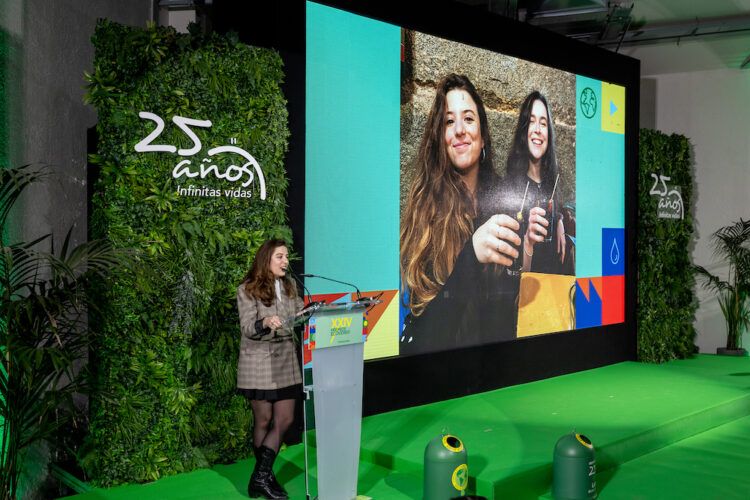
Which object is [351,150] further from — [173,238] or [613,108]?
[613,108]

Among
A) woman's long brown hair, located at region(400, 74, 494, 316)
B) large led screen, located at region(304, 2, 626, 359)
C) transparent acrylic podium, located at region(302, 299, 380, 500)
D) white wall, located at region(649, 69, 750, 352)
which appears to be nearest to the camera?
transparent acrylic podium, located at region(302, 299, 380, 500)

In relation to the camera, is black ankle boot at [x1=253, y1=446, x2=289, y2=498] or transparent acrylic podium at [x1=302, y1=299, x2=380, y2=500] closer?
transparent acrylic podium at [x1=302, y1=299, x2=380, y2=500]

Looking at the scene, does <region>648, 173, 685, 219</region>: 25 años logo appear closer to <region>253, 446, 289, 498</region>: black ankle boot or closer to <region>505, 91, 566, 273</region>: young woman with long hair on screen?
<region>505, 91, 566, 273</region>: young woman with long hair on screen

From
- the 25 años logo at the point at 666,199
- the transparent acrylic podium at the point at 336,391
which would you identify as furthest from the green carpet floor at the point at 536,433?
the 25 años logo at the point at 666,199

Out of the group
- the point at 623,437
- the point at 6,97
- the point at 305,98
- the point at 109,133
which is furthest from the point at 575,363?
the point at 6,97

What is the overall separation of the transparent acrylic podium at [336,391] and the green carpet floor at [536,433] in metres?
0.53

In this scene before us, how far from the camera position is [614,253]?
8.94 metres

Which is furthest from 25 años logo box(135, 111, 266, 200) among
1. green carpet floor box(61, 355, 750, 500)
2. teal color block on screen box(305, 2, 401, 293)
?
green carpet floor box(61, 355, 750, 500)

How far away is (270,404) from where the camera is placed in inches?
163

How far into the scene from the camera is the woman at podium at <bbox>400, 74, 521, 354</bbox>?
259 inches

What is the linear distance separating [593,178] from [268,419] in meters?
5.66

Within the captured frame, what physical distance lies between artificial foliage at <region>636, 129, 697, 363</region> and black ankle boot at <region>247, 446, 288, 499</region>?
20.1 feet

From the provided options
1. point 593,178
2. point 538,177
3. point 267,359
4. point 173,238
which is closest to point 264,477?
point 267,359

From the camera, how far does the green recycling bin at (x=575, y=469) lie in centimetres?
437
